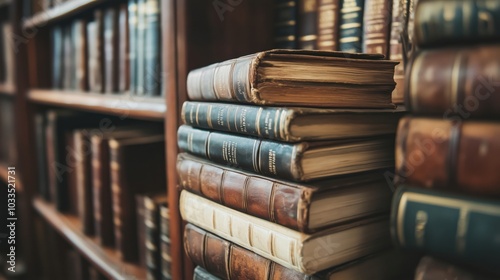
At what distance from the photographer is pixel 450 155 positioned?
1.17 feet

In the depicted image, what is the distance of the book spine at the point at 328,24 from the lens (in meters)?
0.61

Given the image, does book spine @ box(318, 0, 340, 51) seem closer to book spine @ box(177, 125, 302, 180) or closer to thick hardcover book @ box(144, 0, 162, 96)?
book spine @ box(177, 125, 302, 180)

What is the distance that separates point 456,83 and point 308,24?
0.35 meters

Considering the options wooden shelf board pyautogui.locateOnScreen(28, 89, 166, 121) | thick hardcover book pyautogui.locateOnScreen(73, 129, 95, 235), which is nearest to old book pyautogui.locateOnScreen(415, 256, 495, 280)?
wooden shelf board pyautogui.locateOnScreen(28, 89, 166, 121)

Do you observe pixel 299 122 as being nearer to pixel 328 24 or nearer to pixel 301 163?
pixel 301 163

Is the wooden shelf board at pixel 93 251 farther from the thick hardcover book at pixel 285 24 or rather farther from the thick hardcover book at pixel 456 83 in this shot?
the thick hardcover book at pixel 456 83

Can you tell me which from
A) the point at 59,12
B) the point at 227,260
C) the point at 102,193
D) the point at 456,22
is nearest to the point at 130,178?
the point at 102,193

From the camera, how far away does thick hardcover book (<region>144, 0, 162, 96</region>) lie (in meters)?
0.80

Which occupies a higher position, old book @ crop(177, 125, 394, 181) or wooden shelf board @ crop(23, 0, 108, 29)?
wooden shelf board @ crop(23, 0, 108, 29)

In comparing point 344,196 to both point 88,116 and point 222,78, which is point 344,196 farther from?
point 88,116

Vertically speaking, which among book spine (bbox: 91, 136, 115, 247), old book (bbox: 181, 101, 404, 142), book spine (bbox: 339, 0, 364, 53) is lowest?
book spine (bbox: 91, 136, 115, 247)

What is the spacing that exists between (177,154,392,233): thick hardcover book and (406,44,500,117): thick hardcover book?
14 centimetres

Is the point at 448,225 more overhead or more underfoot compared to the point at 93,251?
more overhead

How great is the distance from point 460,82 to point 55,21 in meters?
1.24
